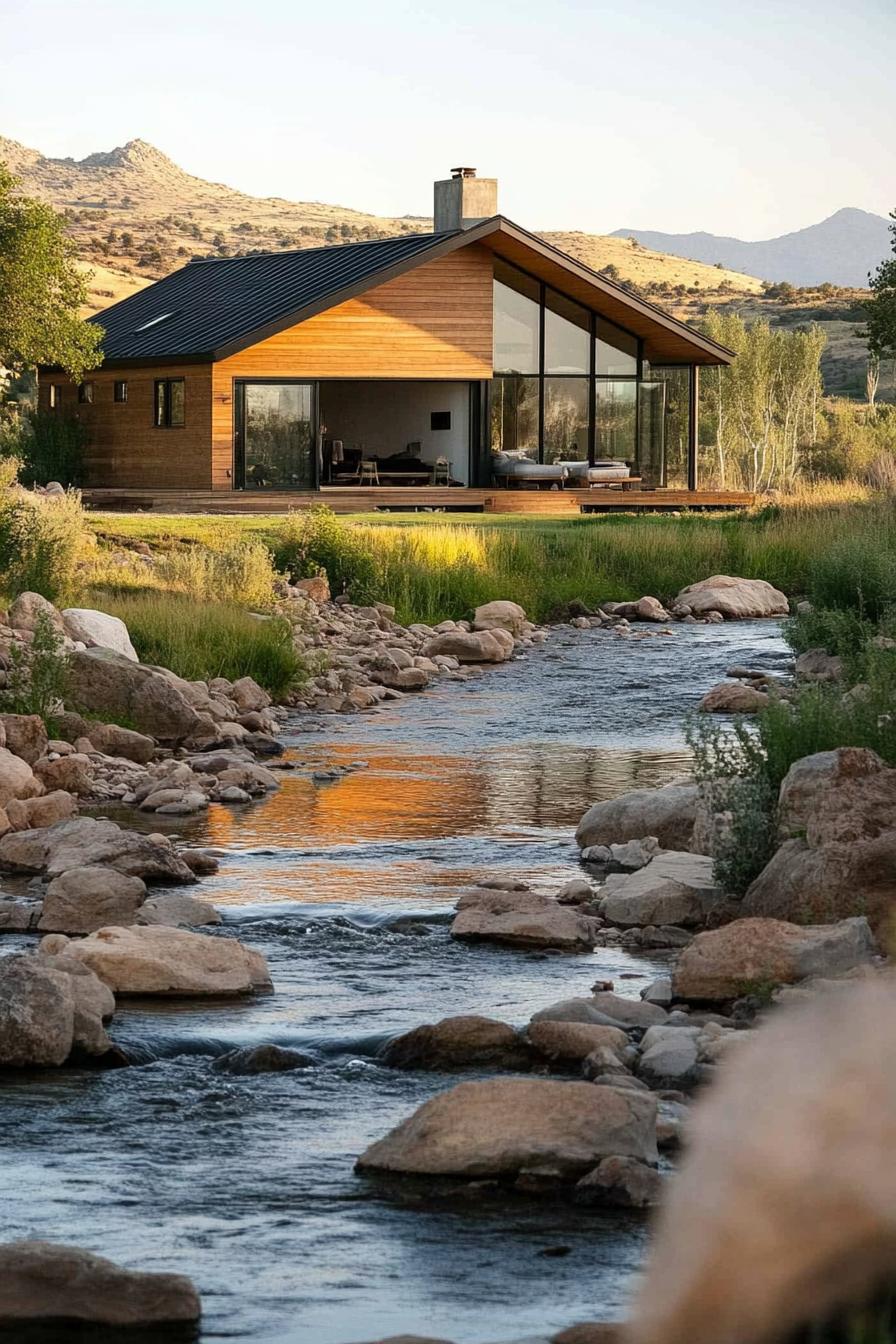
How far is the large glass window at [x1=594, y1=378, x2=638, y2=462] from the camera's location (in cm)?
3781

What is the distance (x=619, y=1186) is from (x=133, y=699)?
32.3 ft

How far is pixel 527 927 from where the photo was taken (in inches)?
340

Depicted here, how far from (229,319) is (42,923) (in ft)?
92.1

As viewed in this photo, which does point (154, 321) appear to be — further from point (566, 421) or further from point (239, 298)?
point (566, 421)

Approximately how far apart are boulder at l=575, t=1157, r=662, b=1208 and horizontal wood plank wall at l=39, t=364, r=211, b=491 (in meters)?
29.4

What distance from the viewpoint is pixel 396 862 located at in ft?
34.3

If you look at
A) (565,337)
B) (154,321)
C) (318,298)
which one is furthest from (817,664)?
(154,321)

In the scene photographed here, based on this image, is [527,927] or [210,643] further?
[210,643]

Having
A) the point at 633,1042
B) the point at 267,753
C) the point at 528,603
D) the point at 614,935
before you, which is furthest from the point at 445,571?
the point at 633,1042

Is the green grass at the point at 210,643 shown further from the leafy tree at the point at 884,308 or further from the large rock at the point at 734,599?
the leafy tree at the point at 884,308

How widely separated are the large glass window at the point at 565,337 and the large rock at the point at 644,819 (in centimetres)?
2703

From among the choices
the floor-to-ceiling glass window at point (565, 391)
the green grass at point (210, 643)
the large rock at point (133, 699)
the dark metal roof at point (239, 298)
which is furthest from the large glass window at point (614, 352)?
the large rock at point (133, 699)

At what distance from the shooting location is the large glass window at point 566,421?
37.5 metres

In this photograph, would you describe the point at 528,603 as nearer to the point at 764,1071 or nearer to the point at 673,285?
the point at 764,1071
